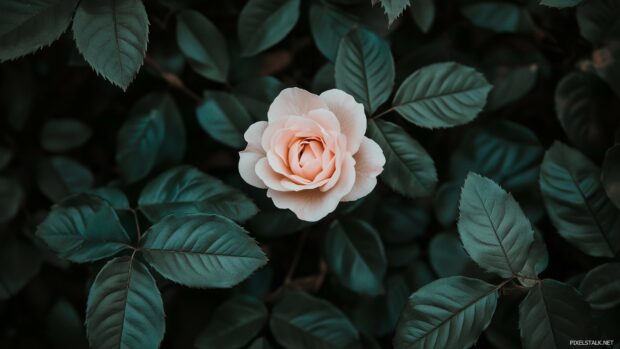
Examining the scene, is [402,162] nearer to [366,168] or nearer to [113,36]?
[366,168]

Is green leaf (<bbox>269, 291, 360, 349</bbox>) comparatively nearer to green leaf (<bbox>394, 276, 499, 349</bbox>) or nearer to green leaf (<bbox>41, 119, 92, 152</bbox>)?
green leaf (<bbox>394, 276, 499, 349</bbox>)

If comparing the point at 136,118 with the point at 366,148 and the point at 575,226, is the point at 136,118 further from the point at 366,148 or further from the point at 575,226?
the point at 575,226

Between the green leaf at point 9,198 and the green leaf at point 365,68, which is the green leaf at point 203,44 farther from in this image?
the green leaf at point 9,198

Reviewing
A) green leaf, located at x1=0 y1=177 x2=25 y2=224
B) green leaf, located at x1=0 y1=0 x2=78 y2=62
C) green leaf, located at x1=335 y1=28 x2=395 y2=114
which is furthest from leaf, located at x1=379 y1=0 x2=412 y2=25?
green leaf, located at x1=0 y1=177 x2=25 y2=224

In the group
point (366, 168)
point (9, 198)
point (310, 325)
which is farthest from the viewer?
point (9, 198)

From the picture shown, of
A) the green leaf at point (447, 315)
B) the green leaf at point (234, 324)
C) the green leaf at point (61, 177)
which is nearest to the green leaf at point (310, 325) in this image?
the green leaf at point (234, 324)

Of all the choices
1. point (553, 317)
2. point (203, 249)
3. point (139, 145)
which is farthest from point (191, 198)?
point (553, 317)
